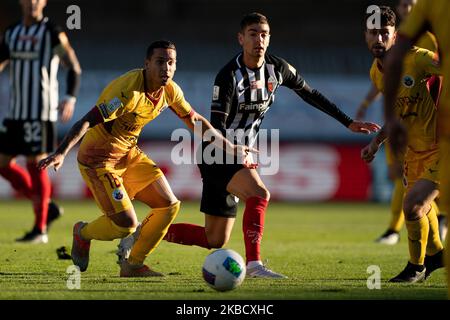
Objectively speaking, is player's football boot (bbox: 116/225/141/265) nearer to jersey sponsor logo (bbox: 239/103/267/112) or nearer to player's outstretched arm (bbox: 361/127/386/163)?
jersey sponsor logo (bbox: 239/103/267/112)

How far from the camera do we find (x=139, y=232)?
7477 mm

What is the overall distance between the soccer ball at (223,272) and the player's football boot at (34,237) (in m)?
4.17

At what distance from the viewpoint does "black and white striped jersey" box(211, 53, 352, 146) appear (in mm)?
7410

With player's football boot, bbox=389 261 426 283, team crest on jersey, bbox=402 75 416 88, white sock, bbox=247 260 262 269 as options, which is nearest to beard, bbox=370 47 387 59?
team crest on jersey, bbox=402 75 416 88

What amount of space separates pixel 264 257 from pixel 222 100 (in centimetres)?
230

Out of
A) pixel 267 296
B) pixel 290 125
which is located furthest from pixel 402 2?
pixel 290 125

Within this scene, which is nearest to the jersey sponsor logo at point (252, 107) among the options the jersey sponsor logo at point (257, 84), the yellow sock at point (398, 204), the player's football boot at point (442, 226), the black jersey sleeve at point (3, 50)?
the jersey sponsor logo at point (257, 84)

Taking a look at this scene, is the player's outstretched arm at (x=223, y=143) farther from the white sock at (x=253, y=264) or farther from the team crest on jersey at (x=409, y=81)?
the team crest on jersey at (x=409, y=81)

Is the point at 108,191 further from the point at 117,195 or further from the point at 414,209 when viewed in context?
the point at 414,209

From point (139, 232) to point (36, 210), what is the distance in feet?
9.67

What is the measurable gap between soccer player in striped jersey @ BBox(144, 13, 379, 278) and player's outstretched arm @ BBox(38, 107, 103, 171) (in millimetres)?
1109

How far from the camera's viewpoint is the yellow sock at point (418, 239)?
711 cm

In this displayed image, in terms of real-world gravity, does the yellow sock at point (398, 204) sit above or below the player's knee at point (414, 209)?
below
